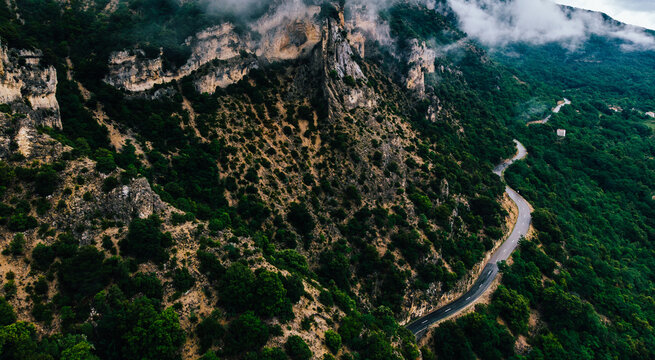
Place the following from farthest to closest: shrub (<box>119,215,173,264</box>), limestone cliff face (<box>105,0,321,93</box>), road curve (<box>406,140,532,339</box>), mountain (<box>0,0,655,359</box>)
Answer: limestone cliff face (<box>105,0,321,93</box>) → road curve (<box>406,140,532,339</box>) → shrub (<box>119,215,173,264</box>) → mountain (<box>0,0,655,359</box>)

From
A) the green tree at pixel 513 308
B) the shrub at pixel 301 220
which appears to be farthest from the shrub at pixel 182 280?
the green tree at pixel 513 308

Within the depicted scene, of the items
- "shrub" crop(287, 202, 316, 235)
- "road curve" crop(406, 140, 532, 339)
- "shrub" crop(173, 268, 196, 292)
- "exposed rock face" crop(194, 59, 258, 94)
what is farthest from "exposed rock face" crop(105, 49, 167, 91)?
"road curve" crop(406, 140, 532, 339)

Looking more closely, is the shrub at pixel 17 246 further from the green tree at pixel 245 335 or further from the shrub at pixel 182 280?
the green tree at pixel 245 335

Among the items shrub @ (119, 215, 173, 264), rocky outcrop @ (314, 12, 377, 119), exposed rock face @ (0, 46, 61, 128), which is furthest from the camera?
rocky outcrop @ (314, 12, 377, 119)

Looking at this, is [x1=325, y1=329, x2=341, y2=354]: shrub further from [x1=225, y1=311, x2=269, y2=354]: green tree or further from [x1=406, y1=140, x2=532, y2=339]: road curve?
[x1=406, y1=140, x2=532, y2=339]: road curve

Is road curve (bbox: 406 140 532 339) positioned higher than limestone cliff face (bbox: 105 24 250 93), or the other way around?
limestone cliff face (bbox: 105 24 250 93)

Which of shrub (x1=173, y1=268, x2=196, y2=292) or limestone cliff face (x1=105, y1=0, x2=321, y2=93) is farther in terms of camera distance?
limestone cliff face (x1=105, y1=0, x2=321, y2=93)

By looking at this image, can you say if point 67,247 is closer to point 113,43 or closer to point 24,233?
point 24,233

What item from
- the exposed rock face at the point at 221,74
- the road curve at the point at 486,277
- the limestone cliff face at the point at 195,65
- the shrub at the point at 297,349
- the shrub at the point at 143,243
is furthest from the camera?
the exposed rock face at the point at 221,74
